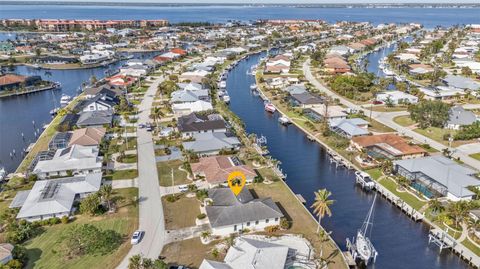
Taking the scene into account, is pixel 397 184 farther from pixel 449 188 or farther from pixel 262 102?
pixel 262 102

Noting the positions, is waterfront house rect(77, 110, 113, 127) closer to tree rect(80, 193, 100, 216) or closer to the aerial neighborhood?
the aerial neighborhood

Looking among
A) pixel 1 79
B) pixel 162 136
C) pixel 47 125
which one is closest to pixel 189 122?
pixel 162 136

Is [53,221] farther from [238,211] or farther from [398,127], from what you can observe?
[398,127]

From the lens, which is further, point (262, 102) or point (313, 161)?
point (262, 102)

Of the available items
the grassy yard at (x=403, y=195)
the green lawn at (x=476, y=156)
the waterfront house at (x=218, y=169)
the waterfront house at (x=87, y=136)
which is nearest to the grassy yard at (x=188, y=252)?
the waterfront house at (x=218, y=169)

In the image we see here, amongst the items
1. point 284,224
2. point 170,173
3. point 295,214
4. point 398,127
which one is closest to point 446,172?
point 295,214

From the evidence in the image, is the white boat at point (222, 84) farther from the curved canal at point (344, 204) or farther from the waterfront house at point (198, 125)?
the waterfront house at point (198, 125)
